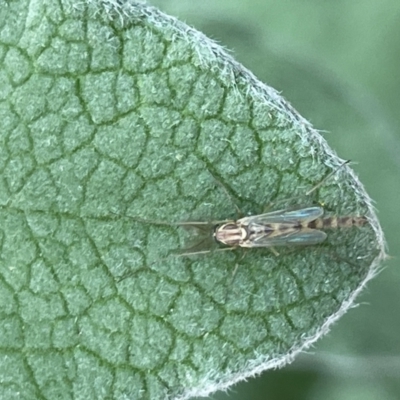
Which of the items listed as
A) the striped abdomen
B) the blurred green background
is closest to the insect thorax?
the striped abdomen

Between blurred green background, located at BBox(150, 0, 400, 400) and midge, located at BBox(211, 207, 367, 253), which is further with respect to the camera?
blurred green background, located at BBox(150, 0, 400, 400)

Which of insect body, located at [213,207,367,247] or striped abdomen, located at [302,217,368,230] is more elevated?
insect body, located at [213,207,367,247]

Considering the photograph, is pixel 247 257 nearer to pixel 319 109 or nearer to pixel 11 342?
pixel 11 342

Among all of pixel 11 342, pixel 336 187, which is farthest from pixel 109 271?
pixel 336 187

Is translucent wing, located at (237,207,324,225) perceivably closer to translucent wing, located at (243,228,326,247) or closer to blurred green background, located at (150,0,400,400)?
translucent wing, located at (243,228,326,247)

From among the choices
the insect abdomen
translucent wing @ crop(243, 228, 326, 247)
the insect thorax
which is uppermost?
the insect thorax

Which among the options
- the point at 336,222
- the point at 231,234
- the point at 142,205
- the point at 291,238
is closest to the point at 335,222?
the point at 336,222

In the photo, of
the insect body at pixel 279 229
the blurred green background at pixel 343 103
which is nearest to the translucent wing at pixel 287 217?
the insect body at pixel 279 229
